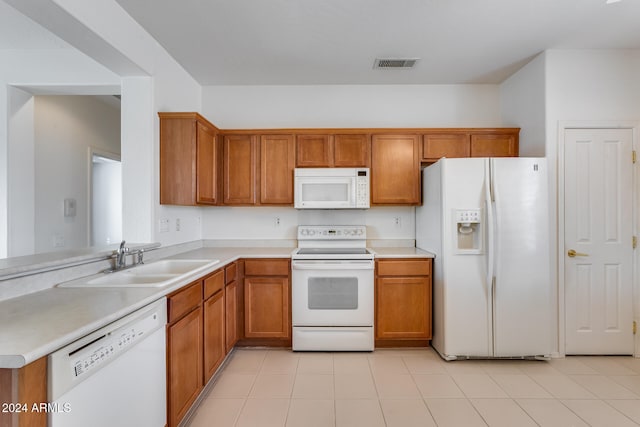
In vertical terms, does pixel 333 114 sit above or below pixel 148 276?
above

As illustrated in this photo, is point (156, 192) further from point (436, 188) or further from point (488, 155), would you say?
point (488, 155)

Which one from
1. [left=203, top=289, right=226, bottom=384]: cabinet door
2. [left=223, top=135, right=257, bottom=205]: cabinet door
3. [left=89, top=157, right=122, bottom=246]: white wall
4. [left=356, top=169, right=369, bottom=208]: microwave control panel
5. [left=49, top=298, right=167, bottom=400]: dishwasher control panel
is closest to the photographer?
[left=49, top=298, right=167, bottom=400]: dishwasher control panel

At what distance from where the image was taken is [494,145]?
3.29 m

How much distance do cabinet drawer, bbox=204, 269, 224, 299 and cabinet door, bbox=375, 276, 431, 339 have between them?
1434mm

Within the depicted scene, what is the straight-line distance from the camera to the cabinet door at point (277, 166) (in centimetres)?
331

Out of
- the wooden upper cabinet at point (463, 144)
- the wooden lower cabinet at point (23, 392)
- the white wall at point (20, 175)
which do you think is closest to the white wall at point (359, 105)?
the wooden upper cabinet at point (463, 144)

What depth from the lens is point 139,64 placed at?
2416 mm

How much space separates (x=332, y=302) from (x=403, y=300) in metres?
0.68

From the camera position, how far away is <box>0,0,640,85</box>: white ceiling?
224 cm

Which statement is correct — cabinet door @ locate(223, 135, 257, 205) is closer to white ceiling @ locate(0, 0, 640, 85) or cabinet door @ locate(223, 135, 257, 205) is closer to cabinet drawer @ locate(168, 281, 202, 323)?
white ceiling @ locate(0, 0, 640, 85)

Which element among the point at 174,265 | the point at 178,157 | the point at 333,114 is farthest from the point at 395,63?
the point at 174,265

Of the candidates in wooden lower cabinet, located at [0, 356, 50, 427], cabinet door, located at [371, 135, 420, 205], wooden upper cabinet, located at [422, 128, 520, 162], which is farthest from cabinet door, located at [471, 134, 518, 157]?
wooden lower cabinet, located at [0, 356, 50, 427]

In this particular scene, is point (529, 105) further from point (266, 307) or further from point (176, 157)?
point (176, 157)

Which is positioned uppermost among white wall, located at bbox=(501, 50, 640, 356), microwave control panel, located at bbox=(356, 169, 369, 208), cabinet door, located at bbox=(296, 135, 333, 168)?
white wall, located at bbox=(501, 50, 640, 356)
